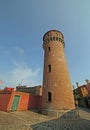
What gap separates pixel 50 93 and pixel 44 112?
123 inches

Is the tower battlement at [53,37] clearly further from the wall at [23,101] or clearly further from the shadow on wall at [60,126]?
the shadow on wall at [60,126]

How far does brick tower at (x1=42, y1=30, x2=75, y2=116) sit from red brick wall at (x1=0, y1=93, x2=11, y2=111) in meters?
5.84

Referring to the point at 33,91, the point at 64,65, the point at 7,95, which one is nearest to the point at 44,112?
the point at 7,95

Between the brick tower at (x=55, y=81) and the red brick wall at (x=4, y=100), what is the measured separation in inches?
230

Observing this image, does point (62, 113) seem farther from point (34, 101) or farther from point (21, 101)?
point (34, 101)

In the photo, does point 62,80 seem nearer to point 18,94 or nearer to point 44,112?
point 44,112

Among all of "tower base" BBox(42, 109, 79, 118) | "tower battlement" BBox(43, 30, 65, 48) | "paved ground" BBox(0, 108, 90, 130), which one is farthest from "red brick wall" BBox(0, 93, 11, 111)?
"tower battlement" BBox(43, 30, 65, 48)

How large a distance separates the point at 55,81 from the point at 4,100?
870 centimetres

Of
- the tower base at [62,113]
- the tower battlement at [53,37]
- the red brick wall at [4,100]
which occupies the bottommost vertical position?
the tower base at [62,113]

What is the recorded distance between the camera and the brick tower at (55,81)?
15.3 meters

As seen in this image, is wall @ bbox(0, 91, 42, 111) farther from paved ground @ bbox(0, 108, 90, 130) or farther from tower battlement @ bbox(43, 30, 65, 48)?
tower battlement @ bbox(43, 30, 65, 48)

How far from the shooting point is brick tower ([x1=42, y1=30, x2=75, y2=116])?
50.4 feet

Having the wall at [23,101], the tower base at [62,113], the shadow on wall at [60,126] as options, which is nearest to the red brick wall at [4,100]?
the wall at [23,101]

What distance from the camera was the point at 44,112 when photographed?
50.8ft
